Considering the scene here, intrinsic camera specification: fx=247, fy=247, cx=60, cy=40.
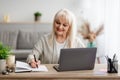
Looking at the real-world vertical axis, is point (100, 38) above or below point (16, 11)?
below

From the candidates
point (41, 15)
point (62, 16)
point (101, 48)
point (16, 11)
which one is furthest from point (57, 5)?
point (62, 16)

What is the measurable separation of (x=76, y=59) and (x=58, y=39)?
0.61 m

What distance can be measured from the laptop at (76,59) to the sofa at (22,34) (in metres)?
3.18

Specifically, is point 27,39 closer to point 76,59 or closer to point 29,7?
point 29,7

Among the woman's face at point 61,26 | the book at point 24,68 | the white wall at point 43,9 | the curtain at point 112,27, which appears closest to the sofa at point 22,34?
the white wall at point 43,9

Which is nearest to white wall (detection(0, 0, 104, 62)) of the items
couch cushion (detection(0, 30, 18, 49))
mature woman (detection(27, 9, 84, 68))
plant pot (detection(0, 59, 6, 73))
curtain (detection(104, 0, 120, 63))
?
couch cushion (detection(0, 30, 18, 49))

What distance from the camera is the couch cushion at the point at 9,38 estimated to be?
205 inches

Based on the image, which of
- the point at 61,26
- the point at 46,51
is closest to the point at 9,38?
the point at 46,51

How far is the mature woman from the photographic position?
2.45 metres

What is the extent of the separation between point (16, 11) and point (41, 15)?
0.58m

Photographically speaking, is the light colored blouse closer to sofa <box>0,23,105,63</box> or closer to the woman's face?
the woman's face

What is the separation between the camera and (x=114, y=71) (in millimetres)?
2008

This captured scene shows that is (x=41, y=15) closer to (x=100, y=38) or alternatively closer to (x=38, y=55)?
(x=100, y=38)

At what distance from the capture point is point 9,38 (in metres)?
5.28
